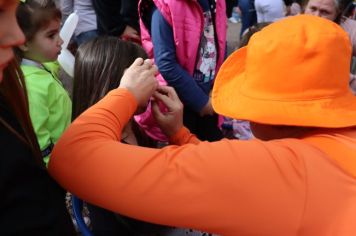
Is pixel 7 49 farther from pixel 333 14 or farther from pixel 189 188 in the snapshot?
pixel 333 14

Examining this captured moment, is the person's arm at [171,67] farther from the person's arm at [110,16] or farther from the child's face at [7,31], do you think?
the child's face at [7,31]

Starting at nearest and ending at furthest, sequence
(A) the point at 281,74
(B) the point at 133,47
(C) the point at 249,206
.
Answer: (C) the point at 249,206, (A) the point at 281,74, (B) the point at 133,47

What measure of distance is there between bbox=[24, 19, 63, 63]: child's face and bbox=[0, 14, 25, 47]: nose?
1.21 metres

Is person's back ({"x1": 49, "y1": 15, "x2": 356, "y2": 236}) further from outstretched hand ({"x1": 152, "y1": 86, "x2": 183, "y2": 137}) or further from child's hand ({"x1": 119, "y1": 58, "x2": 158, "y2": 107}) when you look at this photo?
outstretched hand ({"x1": 152, "y1": 86, "x2": 183, "y2": 137})

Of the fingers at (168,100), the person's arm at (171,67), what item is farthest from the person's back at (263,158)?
the person's arm at (171,67)

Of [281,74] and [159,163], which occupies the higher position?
[281,74]

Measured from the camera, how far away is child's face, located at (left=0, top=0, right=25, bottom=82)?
0.51m

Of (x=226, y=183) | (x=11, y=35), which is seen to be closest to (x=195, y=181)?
(x=226, y=183)

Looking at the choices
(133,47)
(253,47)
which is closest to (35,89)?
(133,47)

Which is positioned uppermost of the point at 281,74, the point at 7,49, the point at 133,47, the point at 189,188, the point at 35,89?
the point at 7,49

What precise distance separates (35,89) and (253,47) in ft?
3.15

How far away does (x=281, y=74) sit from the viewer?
0.81 meters

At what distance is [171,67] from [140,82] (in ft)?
2.83

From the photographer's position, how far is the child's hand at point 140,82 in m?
0.92
